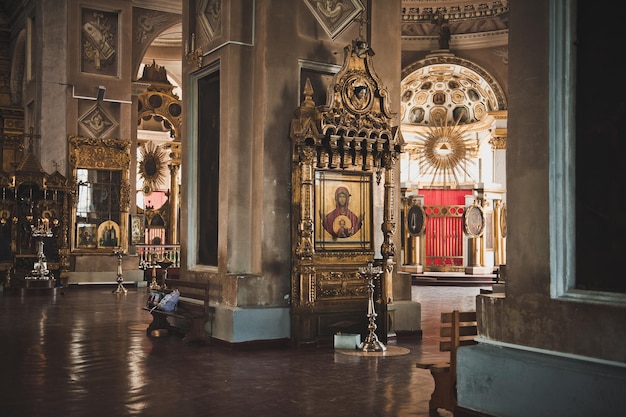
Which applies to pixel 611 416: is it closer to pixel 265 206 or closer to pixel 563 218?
pixel 563 218

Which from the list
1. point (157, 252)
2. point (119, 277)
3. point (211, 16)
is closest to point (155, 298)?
point (211, 16)

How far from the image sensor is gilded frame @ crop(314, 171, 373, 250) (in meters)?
10.5

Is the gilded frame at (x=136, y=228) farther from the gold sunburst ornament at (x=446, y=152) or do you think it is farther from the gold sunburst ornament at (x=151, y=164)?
the gold sunburst ornament at (x=151, y=164)

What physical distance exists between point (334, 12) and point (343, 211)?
113 inches

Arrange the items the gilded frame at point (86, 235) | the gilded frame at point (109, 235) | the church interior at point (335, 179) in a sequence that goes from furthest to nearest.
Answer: the gilded frame at point (109, 235), the gilded frame at point (86, 235), the church interior at point (335, 179)

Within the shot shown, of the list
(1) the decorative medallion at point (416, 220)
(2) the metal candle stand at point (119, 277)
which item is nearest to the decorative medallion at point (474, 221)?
(1) the decorative medallion at point (416, 220)

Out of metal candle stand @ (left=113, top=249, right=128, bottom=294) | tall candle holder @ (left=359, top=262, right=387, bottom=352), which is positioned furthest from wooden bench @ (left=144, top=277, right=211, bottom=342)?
metal candle stand @ (left=113, top=249, right=128, bottom=294)

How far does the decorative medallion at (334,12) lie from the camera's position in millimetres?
10828

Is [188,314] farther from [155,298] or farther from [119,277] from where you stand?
[119,277]

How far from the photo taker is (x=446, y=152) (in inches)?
1107

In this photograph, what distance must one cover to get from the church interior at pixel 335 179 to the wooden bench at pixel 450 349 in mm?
600

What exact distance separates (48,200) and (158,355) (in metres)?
11.3

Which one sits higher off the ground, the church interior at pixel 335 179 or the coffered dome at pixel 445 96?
the coffered dome at pixel 445 96

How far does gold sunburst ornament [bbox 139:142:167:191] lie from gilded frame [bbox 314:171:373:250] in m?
22.8
